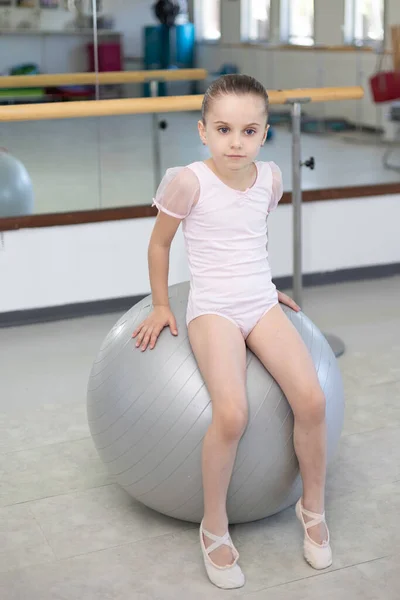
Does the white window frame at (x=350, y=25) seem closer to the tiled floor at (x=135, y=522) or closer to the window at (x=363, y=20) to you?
the window at (x=363, y=20)

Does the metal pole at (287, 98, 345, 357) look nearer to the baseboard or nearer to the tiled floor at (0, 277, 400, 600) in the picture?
the tiled floor at (0, 277, 400, 600)

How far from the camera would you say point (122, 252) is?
3791 millimetres

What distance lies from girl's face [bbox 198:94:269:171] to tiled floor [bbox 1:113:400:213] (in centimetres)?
184

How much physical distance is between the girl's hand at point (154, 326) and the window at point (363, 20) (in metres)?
2.68

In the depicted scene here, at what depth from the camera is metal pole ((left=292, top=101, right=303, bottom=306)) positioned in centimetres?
325

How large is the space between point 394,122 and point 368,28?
0.52m

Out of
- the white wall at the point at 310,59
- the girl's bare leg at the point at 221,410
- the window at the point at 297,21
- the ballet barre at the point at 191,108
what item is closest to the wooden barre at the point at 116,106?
the ballet barre at the point at 191,108

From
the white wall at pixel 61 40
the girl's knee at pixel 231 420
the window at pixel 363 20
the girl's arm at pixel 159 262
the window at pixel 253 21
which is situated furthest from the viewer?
the window at pixel 363 20

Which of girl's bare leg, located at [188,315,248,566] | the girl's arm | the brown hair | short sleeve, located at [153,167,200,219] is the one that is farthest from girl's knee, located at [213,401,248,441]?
the brown hair

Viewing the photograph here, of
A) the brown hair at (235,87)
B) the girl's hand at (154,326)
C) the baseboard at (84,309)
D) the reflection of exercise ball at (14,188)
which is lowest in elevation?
the baseboard at (84,309)

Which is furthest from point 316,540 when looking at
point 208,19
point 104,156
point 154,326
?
point 208,19

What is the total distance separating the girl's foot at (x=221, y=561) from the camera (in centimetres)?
194

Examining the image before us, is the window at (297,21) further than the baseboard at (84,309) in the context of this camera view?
Yes

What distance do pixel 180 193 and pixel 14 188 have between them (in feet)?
5.86
